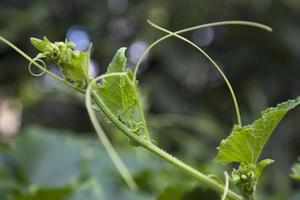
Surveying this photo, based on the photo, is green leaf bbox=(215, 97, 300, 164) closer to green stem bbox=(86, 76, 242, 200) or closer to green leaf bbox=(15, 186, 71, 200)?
green stem bbox=(86, 76, 242, 200)

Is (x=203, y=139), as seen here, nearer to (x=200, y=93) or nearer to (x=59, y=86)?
(x=200, y=93)

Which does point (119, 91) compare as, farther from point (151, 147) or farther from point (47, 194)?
point (47, 194)

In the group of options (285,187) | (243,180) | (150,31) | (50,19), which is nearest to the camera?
(243,180)

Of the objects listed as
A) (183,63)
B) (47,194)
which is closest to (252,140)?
(47,194)

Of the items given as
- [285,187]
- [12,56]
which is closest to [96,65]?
[12,56]

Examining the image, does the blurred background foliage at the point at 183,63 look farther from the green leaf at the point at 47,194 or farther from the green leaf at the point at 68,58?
the green leaf at the point at 68,58

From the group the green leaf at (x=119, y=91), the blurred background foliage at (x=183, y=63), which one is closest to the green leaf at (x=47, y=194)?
the green leaf at (x=119, y=91)

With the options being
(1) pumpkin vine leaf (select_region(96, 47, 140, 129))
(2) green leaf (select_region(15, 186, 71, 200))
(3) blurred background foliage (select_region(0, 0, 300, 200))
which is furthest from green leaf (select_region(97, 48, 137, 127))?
(3) blurred background foliage (select_region(0, 0, 300, 200))
